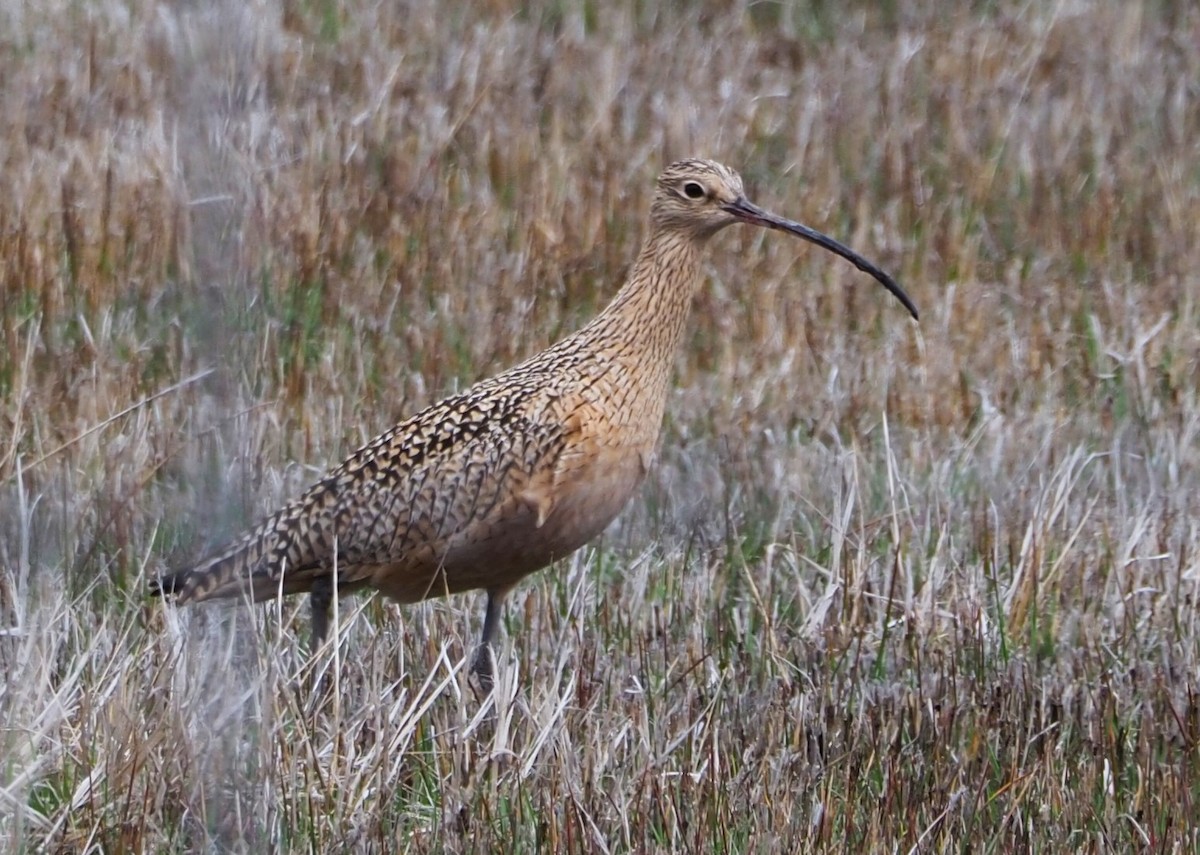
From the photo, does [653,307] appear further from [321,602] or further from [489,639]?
[321,602]

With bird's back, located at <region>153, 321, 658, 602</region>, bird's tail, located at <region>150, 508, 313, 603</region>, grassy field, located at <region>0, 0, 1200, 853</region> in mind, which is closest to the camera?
grassy field, located at <region>0, 0, 1200, 853</region>

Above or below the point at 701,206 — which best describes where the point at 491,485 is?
below

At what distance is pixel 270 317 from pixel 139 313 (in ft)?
1.46

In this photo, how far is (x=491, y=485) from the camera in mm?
4875

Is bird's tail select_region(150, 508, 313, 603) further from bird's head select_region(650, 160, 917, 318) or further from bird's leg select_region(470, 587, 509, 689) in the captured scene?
bird's head select_region(650, 160, 917, 318)

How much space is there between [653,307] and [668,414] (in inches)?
60.6

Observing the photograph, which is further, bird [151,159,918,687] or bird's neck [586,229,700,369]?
bird's neck [586,229,700,369]

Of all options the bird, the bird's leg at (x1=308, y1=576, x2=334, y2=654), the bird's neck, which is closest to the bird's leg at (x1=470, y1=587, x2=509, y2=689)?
the bird

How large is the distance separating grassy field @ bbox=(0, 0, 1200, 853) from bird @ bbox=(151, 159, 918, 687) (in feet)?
0.48

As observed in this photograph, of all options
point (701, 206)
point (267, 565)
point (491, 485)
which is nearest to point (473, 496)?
point (491, 485)

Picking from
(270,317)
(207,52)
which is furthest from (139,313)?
(207,52)

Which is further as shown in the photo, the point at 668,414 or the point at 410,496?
the point at 668,414

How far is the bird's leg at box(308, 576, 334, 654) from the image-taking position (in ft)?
16.2

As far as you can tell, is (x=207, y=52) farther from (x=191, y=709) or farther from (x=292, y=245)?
(x=292, y=245)
